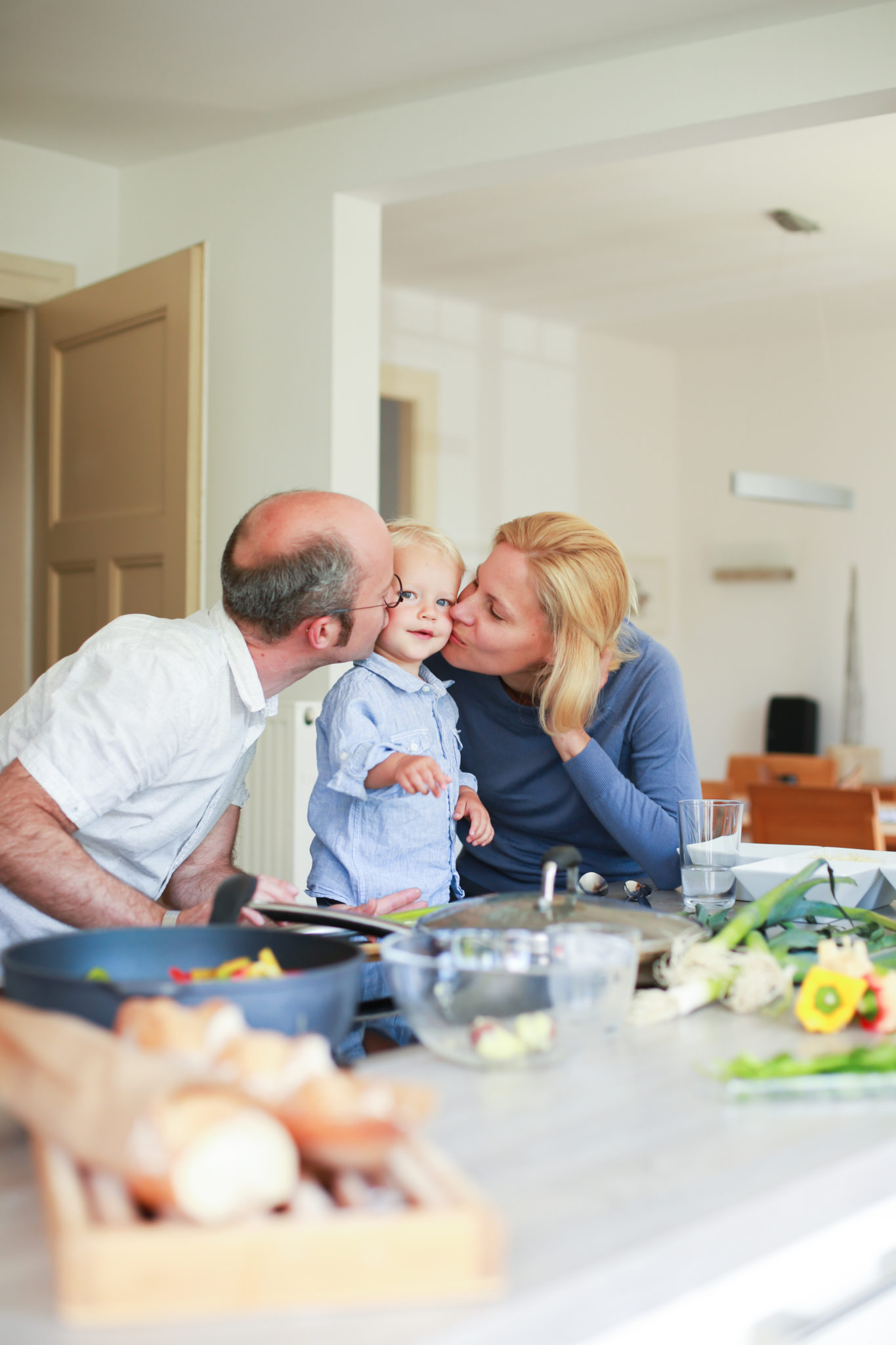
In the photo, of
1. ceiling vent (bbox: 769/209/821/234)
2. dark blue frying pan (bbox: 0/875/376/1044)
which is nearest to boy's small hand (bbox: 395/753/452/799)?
dark blue frying pan (bbox: 0/875/376/1044)

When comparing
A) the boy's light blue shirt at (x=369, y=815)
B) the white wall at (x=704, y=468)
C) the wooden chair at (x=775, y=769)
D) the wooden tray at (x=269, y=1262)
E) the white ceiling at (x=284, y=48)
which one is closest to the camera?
the wooden tray at (x=269, y=1262)

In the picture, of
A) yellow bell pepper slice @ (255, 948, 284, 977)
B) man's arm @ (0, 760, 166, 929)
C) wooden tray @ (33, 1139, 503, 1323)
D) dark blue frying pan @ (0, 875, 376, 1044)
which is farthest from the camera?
man's arm @ (0, 760, 166, 929)

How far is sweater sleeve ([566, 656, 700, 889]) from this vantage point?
6.08 feet

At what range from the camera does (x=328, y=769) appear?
6.07 ft

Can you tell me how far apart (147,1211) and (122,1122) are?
0.19 ft

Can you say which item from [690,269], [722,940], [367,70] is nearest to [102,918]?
[722,940]

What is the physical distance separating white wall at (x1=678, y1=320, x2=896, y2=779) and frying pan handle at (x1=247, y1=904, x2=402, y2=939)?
19.9 ft

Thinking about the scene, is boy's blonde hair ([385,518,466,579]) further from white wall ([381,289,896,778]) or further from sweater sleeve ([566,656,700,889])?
white wall ([381,289,896,778])

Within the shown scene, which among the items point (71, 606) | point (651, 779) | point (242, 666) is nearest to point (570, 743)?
point (651, 779)

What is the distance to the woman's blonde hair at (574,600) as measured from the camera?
190cm

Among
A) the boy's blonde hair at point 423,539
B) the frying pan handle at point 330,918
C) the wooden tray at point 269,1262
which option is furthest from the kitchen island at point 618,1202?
the boy's blonde hair at point 423,539

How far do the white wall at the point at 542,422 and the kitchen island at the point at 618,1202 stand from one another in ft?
18.7

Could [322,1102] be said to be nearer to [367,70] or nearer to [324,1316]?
[324,1316]

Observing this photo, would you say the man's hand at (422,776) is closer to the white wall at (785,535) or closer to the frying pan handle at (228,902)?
the frying pan handle at (228,902)
